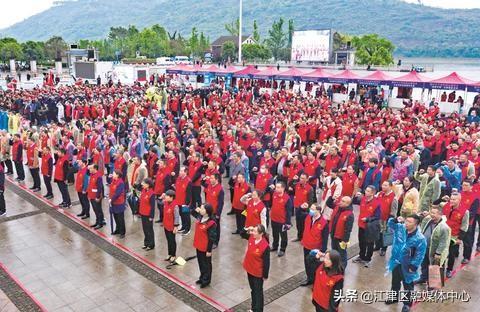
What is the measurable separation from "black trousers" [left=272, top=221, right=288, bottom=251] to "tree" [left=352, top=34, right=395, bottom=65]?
236 feet

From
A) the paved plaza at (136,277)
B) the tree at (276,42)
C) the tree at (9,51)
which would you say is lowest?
the paved plaza at (136,277)

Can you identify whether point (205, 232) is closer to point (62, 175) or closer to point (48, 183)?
point (62, 175)

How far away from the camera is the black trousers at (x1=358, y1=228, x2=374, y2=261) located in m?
8.05

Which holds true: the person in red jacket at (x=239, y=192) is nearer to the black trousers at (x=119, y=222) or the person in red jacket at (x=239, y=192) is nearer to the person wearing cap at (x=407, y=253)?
the black trousers at (x=119, y=222)

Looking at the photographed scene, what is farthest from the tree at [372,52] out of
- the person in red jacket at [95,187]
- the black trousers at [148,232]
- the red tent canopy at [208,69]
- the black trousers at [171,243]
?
the black trousers at [171,243]

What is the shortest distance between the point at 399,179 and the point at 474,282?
137 inches

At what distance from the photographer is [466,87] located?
21.2 meters

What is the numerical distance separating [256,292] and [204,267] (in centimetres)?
125

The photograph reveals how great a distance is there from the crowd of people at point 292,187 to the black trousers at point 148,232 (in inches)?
0.9

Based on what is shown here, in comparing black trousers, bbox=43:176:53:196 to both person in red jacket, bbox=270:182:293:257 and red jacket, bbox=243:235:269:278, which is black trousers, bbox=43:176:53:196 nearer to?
person in red jacket, bbox=270:182:293:257

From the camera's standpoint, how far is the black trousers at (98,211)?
9.66 m

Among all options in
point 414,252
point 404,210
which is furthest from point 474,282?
point 414,252

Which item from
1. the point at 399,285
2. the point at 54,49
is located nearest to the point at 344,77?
the point at 399,285

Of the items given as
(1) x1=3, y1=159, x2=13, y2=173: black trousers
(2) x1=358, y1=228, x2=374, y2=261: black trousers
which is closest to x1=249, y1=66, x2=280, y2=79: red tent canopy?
(1) x1=3, y1=159, x2=13, y2=173: black trousers
